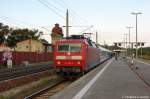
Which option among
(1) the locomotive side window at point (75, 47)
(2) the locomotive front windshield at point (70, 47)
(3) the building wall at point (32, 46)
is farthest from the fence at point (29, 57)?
(1) the locomotive side window at point (75, 47)

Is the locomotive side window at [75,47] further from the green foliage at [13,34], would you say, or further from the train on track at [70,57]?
the green foliage at [13,34]

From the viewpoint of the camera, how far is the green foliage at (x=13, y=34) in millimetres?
106000

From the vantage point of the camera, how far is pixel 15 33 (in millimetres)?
117000

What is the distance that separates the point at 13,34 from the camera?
4564 inches

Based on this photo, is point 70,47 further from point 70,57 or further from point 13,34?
point 13,34

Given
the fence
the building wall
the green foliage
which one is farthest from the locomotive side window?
the green foliage

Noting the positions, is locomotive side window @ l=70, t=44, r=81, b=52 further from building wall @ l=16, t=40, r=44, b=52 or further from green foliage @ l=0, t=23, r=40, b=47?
green foliage @ l=0, t=23, r=40, b=47

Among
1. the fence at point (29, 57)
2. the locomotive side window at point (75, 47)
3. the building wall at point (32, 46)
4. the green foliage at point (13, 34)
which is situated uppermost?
the green foliage at point (13, 34)

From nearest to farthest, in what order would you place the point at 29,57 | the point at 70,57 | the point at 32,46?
the point at 70,57 → the point at 29,57 → the point at 32,46

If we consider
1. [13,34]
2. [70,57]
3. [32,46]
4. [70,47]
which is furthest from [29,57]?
[13,34]

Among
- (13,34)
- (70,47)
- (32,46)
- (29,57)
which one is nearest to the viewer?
(70,47)

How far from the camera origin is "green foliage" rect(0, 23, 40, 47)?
348 feet

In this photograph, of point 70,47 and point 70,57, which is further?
point 70,47

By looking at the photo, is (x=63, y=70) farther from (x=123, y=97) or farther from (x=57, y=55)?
(x=123, y=97)
